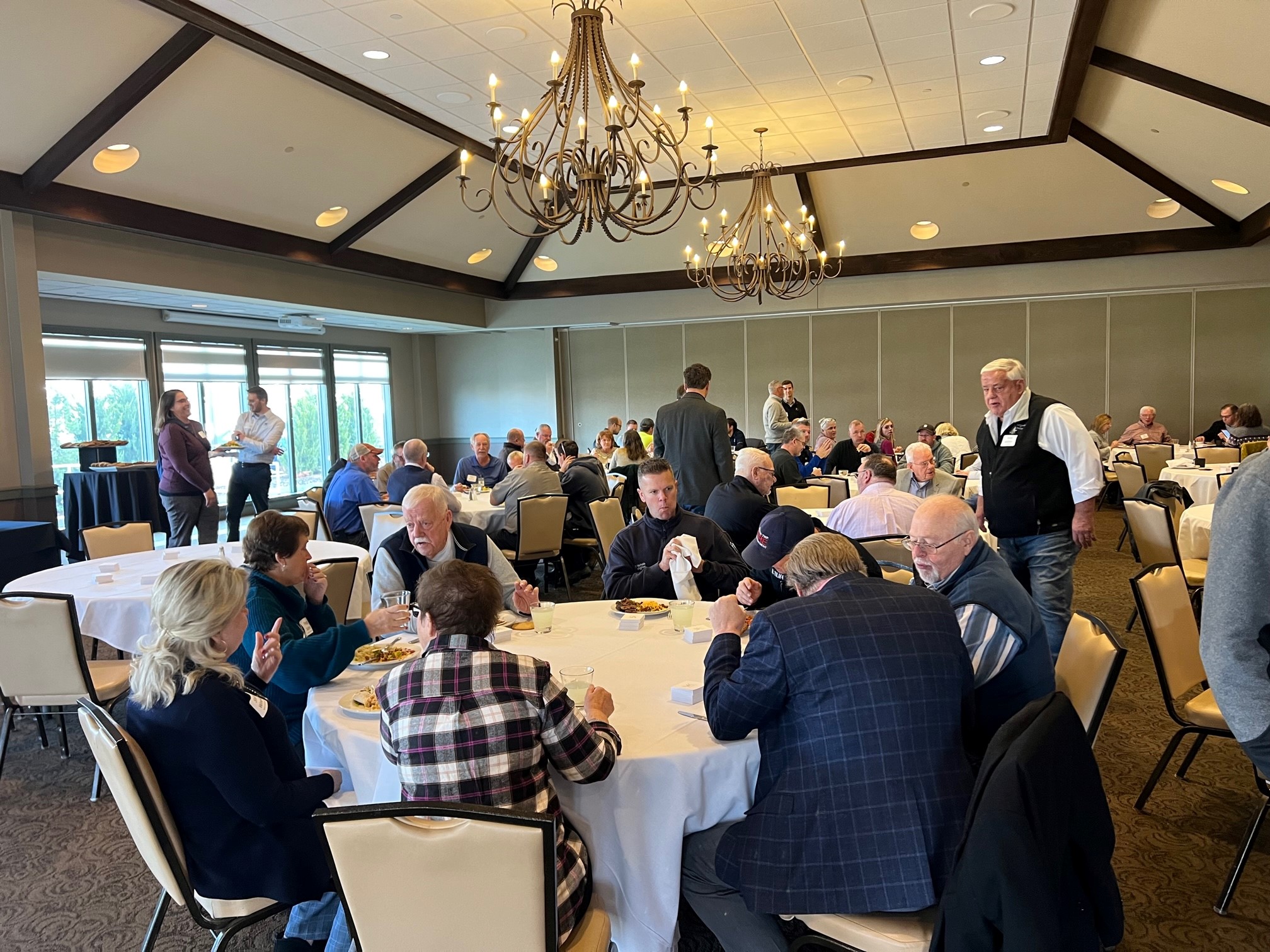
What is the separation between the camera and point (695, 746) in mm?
2170

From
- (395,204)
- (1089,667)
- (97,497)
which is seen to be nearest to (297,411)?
(395,204)

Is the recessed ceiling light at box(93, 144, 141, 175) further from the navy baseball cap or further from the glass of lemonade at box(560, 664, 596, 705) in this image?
the glass of lemonade at box(560, 664, 596, 705)

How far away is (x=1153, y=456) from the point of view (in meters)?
10.1

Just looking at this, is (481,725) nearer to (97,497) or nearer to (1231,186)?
(97,497)

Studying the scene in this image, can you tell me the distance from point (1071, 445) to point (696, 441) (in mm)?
2917

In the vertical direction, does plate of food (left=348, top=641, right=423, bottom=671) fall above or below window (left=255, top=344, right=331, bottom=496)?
below

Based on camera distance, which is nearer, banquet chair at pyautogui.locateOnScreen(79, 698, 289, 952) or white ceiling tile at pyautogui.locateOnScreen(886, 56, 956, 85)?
banquet chair at pyautogui.locateOnScreen(79, 698, 289, 952)

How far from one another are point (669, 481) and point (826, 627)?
2073mm

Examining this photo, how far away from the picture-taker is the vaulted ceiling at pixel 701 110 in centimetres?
580

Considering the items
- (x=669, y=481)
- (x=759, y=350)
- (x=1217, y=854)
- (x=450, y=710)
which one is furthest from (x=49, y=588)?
(x=759, y=350)

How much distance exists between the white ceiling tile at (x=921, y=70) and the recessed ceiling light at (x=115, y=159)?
238 inches

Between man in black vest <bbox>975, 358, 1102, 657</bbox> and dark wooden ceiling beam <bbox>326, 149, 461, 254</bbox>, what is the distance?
7200mm

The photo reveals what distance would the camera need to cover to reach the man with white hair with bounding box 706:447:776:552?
4402mm

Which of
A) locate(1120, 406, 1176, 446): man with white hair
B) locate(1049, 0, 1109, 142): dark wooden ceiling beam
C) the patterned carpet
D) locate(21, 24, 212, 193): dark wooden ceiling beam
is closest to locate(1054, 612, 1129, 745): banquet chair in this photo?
the patterned carpet
